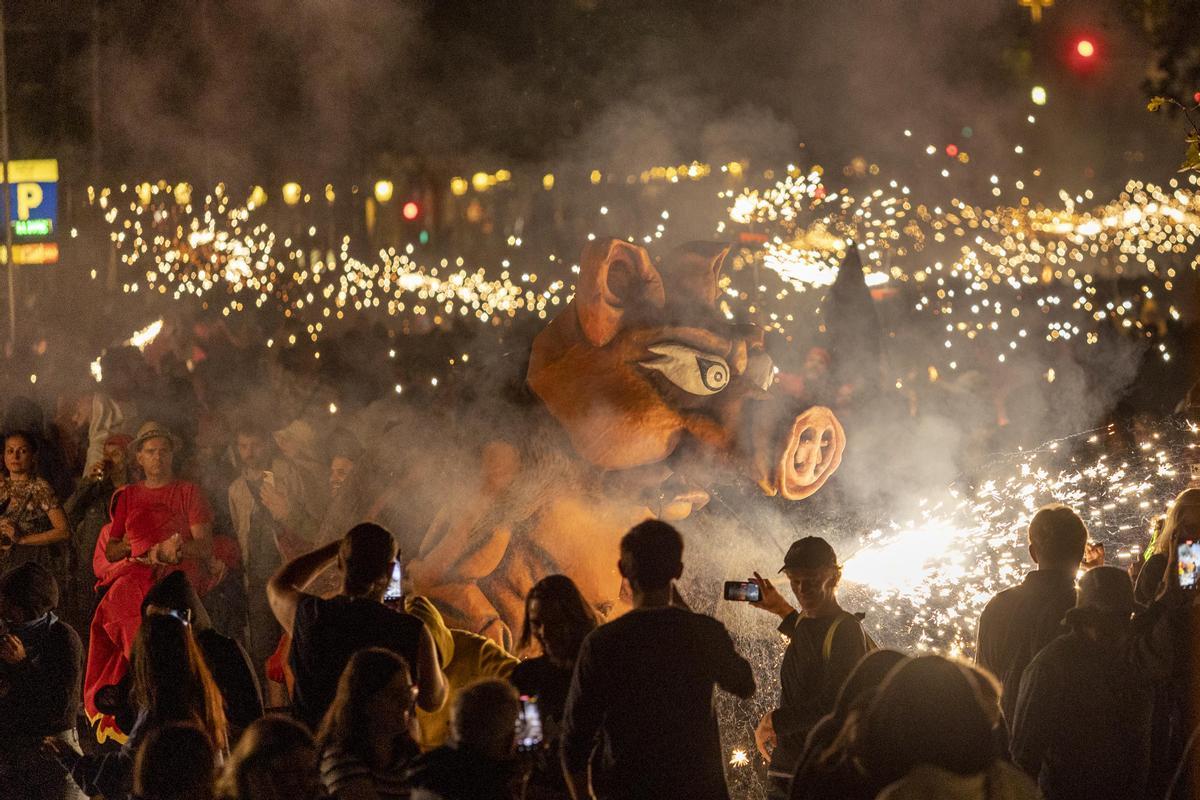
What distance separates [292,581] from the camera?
4.33m

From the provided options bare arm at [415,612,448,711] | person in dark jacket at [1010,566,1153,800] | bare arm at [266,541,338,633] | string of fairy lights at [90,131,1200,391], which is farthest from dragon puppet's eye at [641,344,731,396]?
person in dark jacket at [1010,566,1153,800]

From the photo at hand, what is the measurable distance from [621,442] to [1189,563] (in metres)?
2.55

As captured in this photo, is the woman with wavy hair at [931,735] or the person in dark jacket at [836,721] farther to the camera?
the person in dark jacket at [836,721]

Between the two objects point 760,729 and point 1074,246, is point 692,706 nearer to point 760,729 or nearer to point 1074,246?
point 760,729

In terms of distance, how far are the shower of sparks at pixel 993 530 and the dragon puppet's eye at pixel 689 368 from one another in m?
1.15

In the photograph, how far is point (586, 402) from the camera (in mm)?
6070

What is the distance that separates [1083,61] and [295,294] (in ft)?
41.1

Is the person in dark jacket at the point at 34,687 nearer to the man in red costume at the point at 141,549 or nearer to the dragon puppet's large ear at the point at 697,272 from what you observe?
the man in red costume at the point at 141,549

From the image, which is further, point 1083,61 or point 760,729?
point 1083,61

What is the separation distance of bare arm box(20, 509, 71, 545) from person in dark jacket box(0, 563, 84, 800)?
278 centimetres

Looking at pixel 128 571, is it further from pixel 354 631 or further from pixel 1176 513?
pixel 1176 513

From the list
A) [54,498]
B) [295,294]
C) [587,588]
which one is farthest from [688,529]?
[295,294]

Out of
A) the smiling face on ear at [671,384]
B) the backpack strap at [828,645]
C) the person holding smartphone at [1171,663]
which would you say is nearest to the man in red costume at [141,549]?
the smiling face on ear at [671,384]

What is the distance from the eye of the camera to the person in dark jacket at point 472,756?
124 inches
